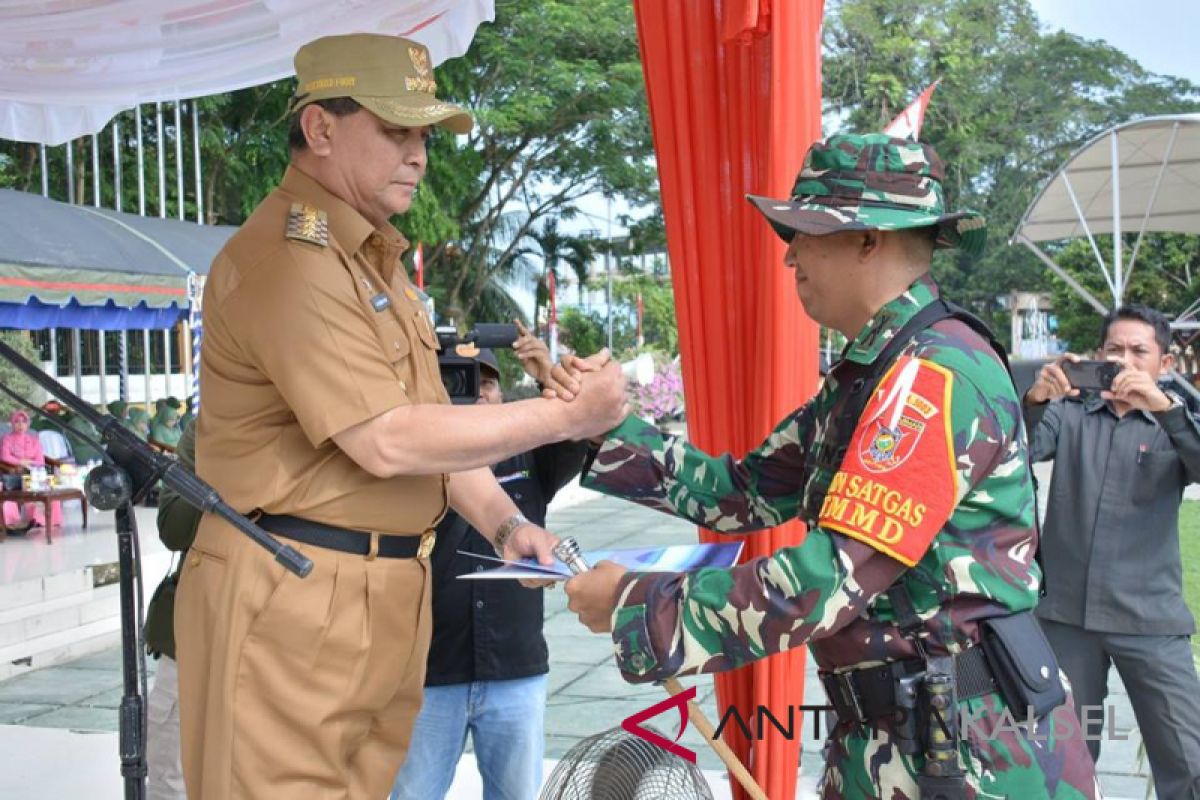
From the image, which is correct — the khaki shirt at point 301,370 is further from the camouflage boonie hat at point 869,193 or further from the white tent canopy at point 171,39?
the white tent canopy at point 171,39

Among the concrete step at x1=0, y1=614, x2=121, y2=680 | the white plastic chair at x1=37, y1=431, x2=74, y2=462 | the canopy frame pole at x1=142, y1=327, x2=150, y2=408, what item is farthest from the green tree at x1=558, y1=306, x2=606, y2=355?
the concrete step at x1=0, y1=614, x2=121, y2=680

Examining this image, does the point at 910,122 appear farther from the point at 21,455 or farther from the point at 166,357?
the point at 166,357

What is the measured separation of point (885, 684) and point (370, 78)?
1.37 metres

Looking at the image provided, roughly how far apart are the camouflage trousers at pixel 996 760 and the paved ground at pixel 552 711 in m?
2.83

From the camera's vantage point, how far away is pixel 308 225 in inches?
80.3

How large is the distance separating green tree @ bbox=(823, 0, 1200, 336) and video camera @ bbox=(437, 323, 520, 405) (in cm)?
3590

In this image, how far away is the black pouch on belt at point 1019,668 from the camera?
1.88 metres

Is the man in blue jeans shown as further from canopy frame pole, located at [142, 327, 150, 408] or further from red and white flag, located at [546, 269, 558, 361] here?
canopy frame pole, located at [142, 327, 150, 408]

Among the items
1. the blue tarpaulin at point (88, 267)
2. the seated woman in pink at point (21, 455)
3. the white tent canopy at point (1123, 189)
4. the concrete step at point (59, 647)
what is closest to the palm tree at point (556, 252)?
the white tent canopy at point (1123, 189)

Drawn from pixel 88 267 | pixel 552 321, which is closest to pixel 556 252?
pixel 552 321

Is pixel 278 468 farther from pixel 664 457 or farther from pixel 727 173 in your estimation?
pixel 727 173

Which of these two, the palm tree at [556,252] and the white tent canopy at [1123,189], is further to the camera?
the palm tree at [556,252]

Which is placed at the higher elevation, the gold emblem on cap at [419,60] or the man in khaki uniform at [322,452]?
the gold emblem on cap at [419,60]

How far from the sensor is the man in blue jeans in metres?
3.03
